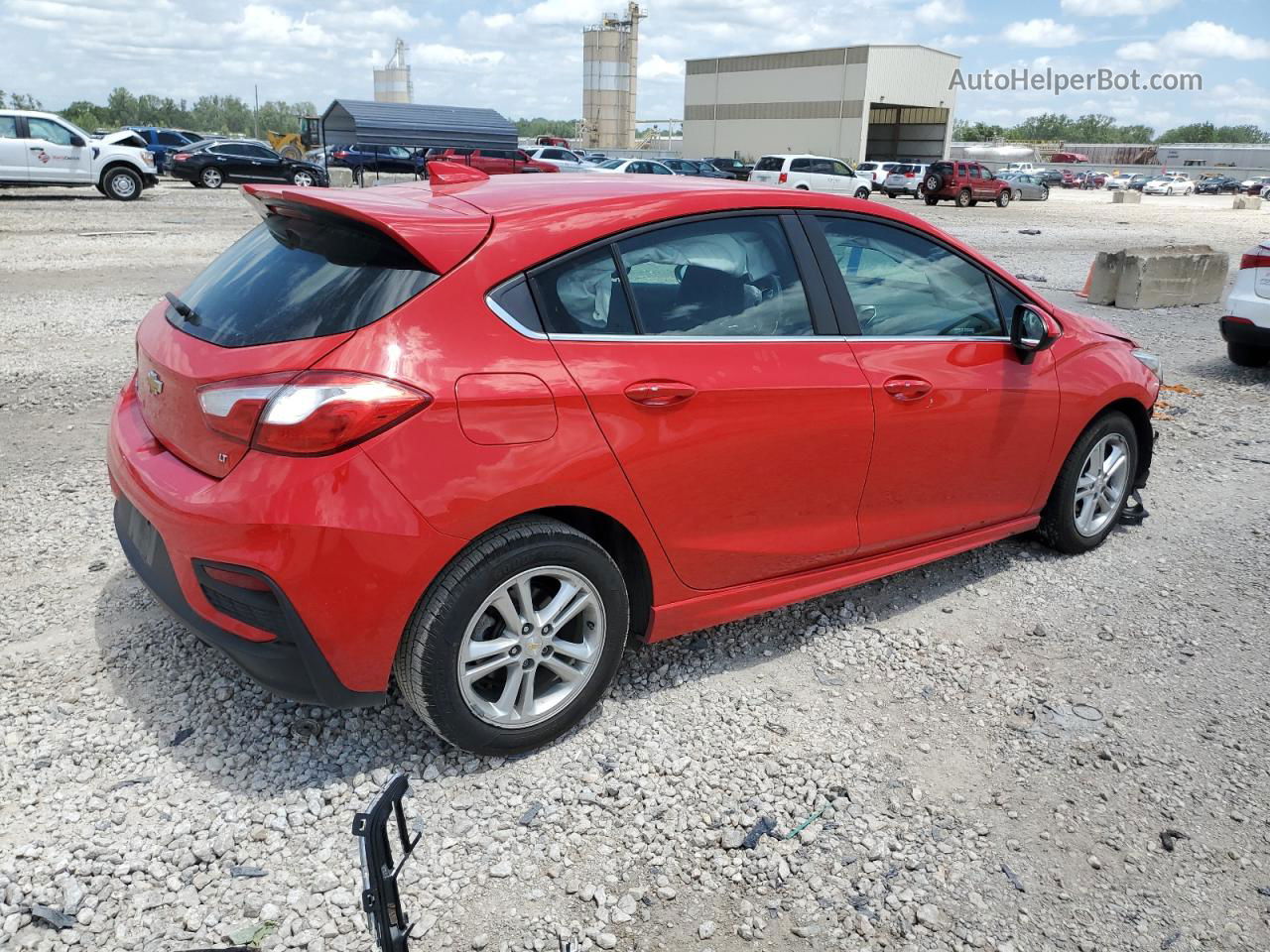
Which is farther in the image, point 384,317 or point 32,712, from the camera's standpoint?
point 32,712

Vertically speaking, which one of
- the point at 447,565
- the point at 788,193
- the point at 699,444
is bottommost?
the point at 447,565

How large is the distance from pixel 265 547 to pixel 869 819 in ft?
6.07

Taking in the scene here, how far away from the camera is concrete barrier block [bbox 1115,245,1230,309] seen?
1222cm

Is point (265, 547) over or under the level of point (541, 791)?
over

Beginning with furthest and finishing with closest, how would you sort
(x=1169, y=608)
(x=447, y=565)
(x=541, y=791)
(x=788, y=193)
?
1. (x=1169, y=608)
2. (x=788, y=193)
3. (x=541, y=791)
4. (x=447, y=565)

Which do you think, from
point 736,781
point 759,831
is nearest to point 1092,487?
point 736,781

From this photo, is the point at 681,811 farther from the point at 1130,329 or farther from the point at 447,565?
the point at 1130,329

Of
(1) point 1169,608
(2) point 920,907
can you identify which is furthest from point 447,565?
(1) point 1169,608

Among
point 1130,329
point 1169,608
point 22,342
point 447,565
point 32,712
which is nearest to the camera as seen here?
point 447,565

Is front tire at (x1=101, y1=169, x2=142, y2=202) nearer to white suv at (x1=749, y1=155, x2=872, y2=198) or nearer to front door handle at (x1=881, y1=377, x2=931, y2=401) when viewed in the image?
white suv at (x1=749, y1=155, x2=872, y2=198)

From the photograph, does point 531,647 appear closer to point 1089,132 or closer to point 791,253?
point 791,253

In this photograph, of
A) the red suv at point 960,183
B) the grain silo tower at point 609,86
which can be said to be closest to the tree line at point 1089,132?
the grain silo tower at point 609,86

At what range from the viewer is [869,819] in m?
2.84

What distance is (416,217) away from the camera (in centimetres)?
279
